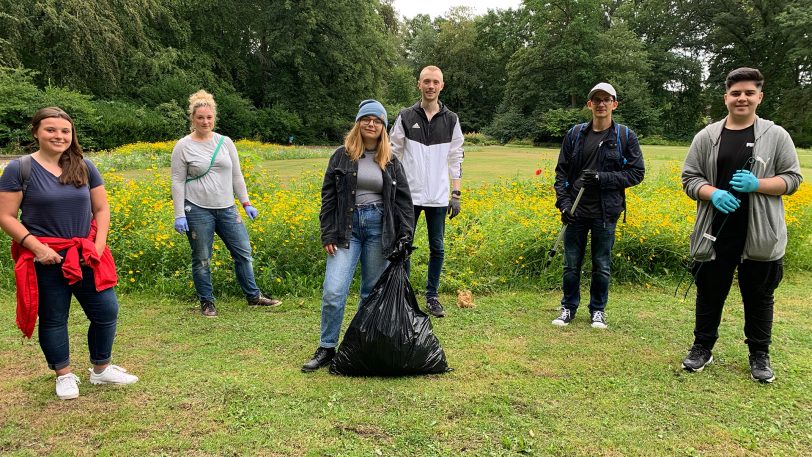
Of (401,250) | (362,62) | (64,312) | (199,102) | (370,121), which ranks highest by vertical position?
(362,62)

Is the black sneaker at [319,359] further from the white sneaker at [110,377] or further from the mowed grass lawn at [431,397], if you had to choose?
the white sneaker at [110,377]

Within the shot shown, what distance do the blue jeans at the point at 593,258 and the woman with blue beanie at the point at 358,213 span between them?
150 centimetres

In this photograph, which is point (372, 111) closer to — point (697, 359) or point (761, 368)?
point (697, 359)

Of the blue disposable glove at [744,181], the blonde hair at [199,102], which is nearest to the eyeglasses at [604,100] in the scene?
the blue disposable glove at [744,181]

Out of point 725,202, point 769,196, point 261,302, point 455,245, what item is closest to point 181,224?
point 261,302

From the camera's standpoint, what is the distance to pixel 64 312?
3.06 meters

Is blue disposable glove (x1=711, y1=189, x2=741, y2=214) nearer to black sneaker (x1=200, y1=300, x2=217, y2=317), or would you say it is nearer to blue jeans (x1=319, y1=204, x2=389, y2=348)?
blue jeans (x1=319, y1=204, x2=389, y2=348)

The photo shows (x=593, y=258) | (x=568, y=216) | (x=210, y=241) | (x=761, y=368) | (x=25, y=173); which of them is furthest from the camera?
(x=210, y=241)

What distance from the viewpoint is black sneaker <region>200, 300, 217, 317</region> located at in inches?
180

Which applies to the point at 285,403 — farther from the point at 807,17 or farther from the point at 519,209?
the point at 807,17

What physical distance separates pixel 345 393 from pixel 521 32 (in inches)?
2145

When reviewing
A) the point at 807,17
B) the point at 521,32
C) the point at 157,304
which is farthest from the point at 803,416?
the point at 521,32

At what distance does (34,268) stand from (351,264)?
1.74 m

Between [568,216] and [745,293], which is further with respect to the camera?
[568,216]
